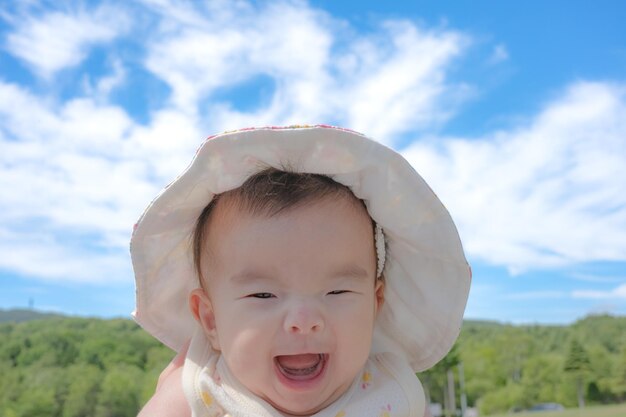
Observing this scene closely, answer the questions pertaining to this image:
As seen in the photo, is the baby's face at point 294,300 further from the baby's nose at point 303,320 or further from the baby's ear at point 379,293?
the baby's ear at point 379,293

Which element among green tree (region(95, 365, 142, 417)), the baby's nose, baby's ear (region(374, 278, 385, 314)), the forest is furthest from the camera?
the forest

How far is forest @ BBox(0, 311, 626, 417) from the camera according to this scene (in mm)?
44906

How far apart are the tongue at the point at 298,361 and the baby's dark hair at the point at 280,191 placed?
40 centimetres

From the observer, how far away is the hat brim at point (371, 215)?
1.72m

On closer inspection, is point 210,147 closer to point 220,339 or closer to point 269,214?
point 269,214

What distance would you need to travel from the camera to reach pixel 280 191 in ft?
5.87

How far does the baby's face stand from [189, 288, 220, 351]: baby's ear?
11 centimetres

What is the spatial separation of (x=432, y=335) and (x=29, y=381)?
51586mm

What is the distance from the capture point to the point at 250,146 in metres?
1.70

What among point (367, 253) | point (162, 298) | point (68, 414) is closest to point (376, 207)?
point (367, 253)

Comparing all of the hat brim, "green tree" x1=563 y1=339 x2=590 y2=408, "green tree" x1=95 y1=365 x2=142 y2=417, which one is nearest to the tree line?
"green tree" x1=563 y1=339 x2=590 y2=408

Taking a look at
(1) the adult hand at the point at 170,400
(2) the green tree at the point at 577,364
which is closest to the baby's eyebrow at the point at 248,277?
(1) the adult hand at the point at 170,400

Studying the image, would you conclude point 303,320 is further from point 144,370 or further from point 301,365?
point 144,370

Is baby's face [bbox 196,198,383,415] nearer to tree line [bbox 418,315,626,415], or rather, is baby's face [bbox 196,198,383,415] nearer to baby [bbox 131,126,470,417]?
baby [bbox 131,126,470,417]
